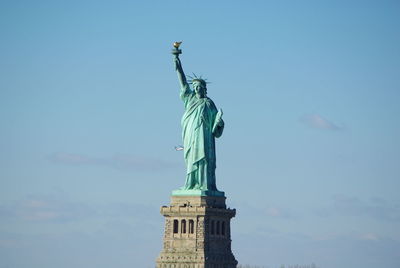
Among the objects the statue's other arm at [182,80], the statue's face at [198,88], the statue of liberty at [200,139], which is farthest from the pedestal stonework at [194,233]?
the statue's other arm at [182,80]

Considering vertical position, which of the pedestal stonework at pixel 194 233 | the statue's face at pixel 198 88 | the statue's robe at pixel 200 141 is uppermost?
the statue's face at pixel 198 88

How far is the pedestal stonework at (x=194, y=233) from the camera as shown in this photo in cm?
10994

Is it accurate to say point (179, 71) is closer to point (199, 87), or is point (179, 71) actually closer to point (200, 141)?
point (199, 87)

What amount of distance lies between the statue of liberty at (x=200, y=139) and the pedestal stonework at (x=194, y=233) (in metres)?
0.88

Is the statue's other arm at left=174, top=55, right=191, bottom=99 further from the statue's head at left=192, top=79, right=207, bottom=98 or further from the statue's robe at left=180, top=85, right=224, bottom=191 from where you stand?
the statue's robe at left=180, top=85, right=224, bottom=191

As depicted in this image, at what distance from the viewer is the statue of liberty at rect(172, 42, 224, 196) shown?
11050 centimetres

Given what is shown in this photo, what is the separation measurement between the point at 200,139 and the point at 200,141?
5.5 inches

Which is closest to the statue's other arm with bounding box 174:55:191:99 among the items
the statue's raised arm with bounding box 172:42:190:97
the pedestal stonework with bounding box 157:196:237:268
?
the statue's raised arm with bounding box 172:42:190:97

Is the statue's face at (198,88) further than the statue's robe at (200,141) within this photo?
Yes

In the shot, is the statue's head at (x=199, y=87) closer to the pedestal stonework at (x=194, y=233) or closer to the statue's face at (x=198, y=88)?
the statue's face at (x=198, y=88)

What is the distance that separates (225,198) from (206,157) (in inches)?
152

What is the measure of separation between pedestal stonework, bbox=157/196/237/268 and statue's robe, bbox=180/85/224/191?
1.32m

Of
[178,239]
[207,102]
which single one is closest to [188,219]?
[178,239]

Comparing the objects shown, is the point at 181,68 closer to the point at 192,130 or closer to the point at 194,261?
the point at 192,130
